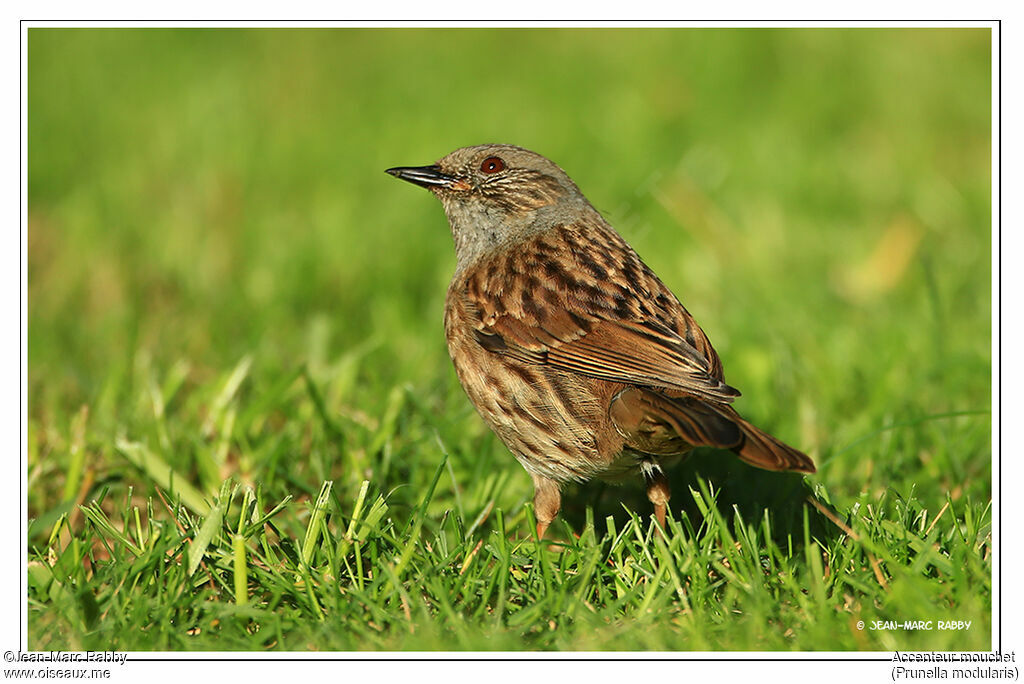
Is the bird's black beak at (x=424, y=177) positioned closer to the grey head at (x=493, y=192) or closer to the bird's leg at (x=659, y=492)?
the grey head at (x=493, y=192)

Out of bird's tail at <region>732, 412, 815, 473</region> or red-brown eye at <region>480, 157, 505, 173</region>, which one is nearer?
bird's tail at <region>732, 412, 815, 473</region>

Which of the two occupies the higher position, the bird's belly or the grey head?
the grey head

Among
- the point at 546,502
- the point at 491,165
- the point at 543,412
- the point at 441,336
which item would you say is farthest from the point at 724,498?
the point at 441,336

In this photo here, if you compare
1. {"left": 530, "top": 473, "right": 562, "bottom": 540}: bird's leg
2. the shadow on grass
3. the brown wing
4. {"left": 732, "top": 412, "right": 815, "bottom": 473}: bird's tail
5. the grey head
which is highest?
the grey head

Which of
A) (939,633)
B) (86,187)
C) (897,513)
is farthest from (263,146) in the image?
(939,633)

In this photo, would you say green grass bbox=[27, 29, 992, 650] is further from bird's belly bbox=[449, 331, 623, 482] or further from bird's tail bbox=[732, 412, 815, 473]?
bird's tail bbox=[732, 412, 815, 473]

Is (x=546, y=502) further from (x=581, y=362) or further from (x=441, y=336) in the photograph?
(x=441, y=336)

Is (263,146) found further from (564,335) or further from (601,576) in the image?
(601,576)

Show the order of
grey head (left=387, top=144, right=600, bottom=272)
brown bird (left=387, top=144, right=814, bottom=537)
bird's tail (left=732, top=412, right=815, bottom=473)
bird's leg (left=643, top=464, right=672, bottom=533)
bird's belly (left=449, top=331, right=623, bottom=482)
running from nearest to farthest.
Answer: bird's tail (left=732, top=412, right=815, bottom=473)
brown bird (left=387, top=144, right=814, bottom=537)
bird's belly (left=449, top=331, right=623, bottom=482)
bird's leg (left=643, top=464, right=672, bottom=533)
grey head (left=387, top=144, right=600, bottom=272)

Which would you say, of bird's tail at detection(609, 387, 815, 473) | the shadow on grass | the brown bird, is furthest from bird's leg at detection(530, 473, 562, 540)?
bird's tail at detection(609, 387, 815, 473)
